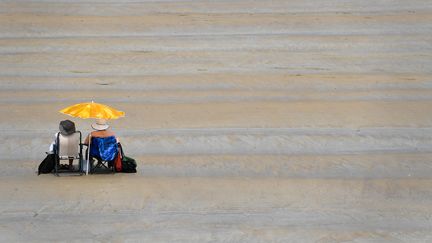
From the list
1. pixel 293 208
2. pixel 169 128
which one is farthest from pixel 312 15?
pixel 293 208

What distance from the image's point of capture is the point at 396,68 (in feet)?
52.2

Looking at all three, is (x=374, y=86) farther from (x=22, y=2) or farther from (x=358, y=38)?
(x=22, y=2)

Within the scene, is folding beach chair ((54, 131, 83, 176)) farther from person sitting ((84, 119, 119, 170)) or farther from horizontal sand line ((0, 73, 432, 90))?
horizontal sand line ((0, 73, 432, 90))

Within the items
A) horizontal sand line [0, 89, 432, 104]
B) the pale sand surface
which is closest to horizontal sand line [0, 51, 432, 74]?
the pale sand surface

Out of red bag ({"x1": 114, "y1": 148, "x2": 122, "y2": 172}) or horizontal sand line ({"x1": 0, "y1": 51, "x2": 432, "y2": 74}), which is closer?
red bag ({"x1": 114, "y1": 148, "x2": 122, "y2": 172})

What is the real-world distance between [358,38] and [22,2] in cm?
658

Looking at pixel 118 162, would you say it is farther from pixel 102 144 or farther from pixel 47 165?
pixel 47 165

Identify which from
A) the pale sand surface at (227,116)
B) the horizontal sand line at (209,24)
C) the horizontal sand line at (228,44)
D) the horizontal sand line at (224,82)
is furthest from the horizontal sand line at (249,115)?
the horizontal sand line at (209,24)

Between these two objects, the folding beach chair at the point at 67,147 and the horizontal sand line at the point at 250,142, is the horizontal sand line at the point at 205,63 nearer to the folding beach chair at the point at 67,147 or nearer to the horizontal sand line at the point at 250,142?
the horizontal sand line at the point at 250,142

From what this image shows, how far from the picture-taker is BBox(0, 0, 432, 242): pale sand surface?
30.7 ft

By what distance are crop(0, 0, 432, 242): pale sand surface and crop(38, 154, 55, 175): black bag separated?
0.13 m

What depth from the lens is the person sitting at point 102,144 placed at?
10.4 metres

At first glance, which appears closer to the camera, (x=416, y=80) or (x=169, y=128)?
(x=169, y=128)

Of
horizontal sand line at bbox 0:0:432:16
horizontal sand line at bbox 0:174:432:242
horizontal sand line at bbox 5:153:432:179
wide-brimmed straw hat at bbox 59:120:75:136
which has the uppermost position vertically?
horizontal sand line at bbox 0:0:432:16
